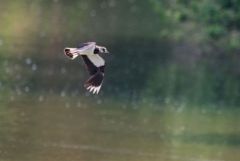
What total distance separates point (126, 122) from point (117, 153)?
3.21 meters

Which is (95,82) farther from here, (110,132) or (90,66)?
(110,132)

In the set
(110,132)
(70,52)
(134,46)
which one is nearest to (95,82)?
(70,52)

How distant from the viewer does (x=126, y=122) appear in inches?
772

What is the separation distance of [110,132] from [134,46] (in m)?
14.3

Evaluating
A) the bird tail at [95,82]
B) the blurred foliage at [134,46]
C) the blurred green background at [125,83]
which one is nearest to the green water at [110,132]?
the blurred green background at [125,83]

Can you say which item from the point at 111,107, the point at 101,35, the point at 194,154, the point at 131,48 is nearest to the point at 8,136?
the point at 194,154

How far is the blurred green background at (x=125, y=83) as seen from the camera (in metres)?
17.3

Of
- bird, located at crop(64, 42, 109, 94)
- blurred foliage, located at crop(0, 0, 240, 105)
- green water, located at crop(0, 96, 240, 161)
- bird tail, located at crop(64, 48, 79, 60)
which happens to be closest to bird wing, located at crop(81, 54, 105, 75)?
bird, located at crop(64, 42, 109, 94)

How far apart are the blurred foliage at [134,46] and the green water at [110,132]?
1566 millimetres

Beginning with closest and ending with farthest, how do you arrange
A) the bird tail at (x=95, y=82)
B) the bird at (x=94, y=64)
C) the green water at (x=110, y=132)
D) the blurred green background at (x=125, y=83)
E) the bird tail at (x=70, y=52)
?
the bird tail at (x=70, y=52) → the bird at (x=94, y=64) → the bird tail at (x=95, y=82) → the green water at (x=110, y=132) → the blurred green background at (x=125, y=83)

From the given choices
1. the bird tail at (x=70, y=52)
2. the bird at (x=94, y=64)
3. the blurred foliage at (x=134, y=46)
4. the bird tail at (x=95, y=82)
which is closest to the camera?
the bird tail at (x=70, y=52)

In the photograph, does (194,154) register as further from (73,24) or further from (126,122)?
(73,24)

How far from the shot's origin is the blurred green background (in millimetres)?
17281

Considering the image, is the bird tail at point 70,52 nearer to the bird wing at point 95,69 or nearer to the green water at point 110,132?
the bird wing at point 95,69
